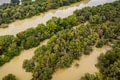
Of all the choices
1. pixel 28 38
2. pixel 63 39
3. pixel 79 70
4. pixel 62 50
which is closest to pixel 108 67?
pixel 79 70

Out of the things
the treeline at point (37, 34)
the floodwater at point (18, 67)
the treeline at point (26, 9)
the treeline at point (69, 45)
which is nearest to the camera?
the treeline at point (69, 45)

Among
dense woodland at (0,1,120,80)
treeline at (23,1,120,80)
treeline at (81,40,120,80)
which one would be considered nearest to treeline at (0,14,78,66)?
dense woodland at (0,1,120,80)

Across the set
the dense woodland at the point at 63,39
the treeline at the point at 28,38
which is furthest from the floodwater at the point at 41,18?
the treeline at the point at 28,38

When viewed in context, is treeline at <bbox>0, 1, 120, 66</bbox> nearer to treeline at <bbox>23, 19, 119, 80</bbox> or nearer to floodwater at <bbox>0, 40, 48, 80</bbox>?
floodwater at <bbox>0, 40, 48, 80</bbox>

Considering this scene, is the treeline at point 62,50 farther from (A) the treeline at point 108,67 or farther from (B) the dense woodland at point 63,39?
(A) the treeline at point 108,67

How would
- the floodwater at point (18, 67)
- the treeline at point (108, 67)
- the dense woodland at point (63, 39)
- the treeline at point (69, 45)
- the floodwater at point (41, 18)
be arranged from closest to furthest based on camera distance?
the treeline at point (108, 67) < the treeline at point (69, 45) < the dense woodland at point (63, 39) < the floodwater at point (18, 67) < the floodwater at point (41, 18)

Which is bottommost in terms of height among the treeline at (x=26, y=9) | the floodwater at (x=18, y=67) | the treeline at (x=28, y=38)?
the floodwater at (x=18, y=67)

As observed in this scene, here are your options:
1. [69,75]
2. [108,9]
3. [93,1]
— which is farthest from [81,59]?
[93,1]
